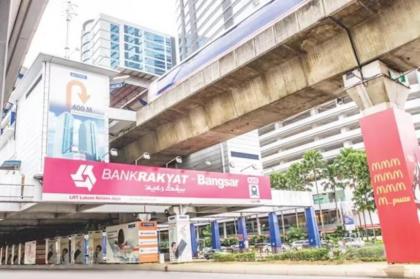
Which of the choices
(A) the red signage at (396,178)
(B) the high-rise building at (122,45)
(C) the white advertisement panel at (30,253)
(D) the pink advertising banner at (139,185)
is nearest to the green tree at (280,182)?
(C) the white advertisement panel at (30,253)

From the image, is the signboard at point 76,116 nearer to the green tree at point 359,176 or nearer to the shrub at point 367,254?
the shrub at point 367,254

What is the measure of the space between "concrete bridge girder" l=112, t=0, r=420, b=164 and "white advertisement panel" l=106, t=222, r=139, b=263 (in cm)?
525

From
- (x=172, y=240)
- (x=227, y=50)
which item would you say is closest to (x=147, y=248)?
(x=172, y=240)

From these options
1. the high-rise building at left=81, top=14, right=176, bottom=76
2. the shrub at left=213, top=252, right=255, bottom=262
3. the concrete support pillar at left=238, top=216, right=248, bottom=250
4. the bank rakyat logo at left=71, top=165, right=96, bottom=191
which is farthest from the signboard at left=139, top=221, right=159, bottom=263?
the high-rise building at left=81, top=14, right=176, bottom=76

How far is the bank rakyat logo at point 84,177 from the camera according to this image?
59.1 ft

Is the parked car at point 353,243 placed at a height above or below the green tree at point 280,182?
below

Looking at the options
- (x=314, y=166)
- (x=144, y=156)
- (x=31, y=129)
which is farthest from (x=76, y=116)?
(x=314, y=166)

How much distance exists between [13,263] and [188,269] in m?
30.4

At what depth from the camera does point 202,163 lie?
1272 inches

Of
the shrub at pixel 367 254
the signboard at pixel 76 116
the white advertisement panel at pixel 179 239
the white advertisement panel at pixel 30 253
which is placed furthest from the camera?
the white advertisement panel at pixel 30 253

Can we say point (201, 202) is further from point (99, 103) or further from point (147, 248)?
point (99, 103)

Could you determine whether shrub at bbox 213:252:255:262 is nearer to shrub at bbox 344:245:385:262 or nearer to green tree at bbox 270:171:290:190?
shrub at bbox 344:245:385:262

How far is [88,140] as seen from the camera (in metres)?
24.1

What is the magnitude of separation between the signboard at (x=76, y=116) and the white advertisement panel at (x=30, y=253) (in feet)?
56.4
